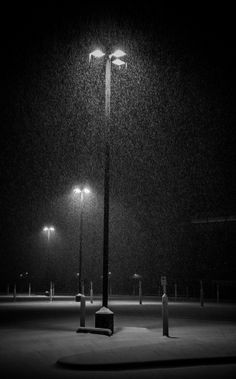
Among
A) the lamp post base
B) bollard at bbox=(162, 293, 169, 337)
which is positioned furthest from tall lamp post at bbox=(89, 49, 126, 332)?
bollard at bbox=(162, 293, 169, 337)

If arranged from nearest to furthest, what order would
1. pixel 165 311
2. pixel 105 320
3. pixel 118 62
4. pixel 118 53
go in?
pixel 165 311
pixel 105 320
pixel 118 53
pixel 118 62

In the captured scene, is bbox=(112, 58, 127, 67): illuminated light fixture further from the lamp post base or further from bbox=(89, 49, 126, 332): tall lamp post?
the lamp post base

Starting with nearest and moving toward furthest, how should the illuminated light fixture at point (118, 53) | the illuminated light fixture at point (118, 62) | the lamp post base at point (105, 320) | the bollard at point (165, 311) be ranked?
the bollard at point (165, 311) → the lamp post base at point (105, 320) → the illuminated light fixture at point (118, 53) → the illuminated light fixture at point (118, 62)

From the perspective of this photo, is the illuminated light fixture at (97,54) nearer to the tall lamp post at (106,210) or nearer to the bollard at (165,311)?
the tall lamp post at (106,210)

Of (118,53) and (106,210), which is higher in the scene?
(118,53)

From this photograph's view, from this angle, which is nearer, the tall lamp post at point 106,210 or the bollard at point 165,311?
the bollard at point 165,311

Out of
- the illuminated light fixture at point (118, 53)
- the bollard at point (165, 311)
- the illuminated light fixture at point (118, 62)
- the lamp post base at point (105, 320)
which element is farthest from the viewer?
the illuminated light fixture at point (118, 62)

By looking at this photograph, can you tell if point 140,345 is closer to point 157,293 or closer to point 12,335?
point 12,335

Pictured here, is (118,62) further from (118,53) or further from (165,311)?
(165,311)

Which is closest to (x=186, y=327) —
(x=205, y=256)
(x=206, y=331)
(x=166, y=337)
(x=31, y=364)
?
(x=206, y=331)

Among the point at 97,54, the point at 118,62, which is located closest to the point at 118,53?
the point at 118,62

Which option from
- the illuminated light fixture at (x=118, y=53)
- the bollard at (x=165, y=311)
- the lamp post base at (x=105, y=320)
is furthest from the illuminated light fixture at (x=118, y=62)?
the lamp post base at (x=105, y=320)

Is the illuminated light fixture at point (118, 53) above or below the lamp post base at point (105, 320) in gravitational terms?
above

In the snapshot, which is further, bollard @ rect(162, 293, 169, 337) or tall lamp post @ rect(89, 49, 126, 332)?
tall lamp post @ rect(89, 49, 126, 332)
